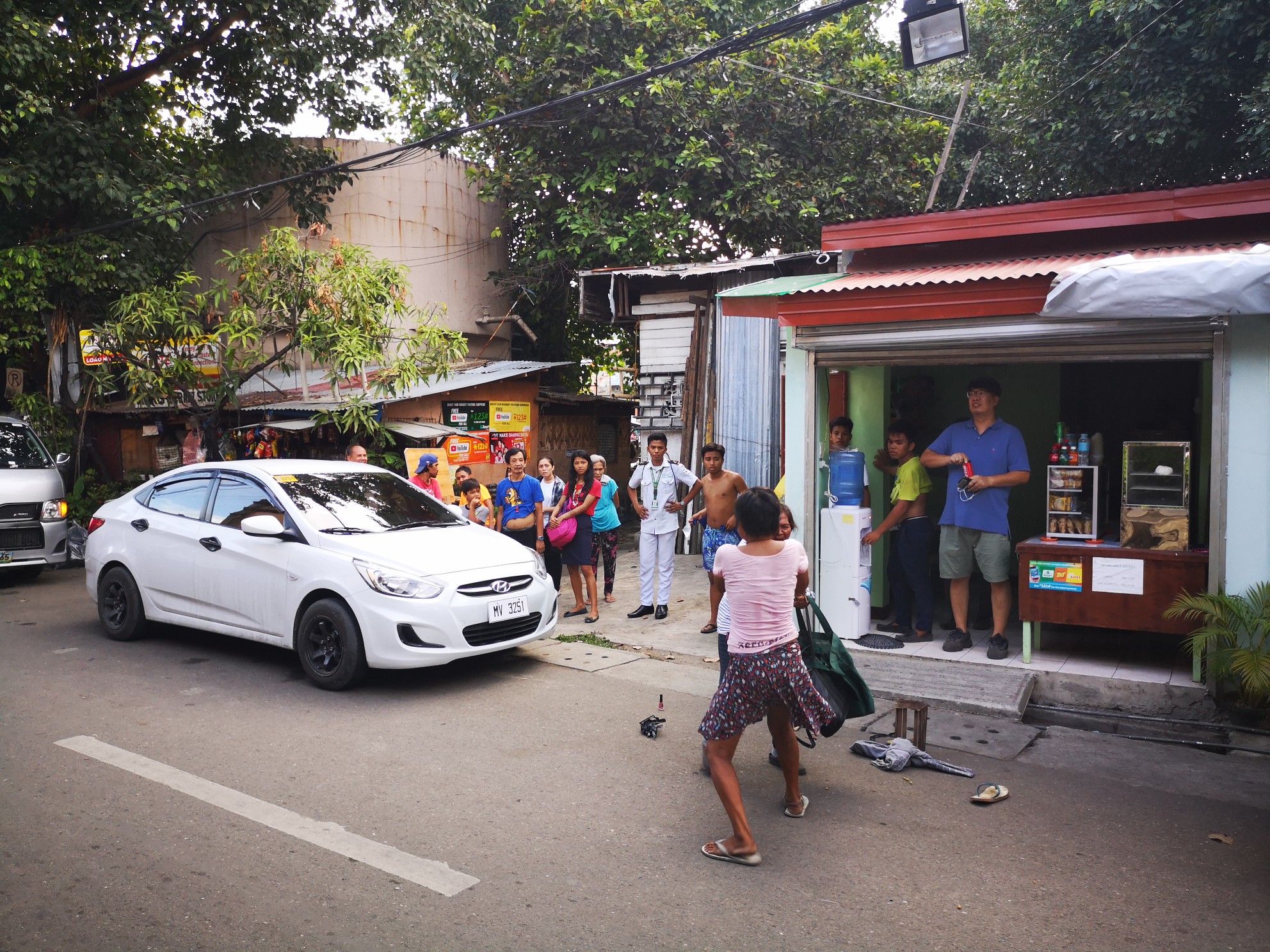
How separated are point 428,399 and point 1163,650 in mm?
10074

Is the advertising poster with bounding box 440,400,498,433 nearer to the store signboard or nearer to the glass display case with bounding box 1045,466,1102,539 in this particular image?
the glass display case with bounding box 1045,466,1102,539

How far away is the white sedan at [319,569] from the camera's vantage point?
6406mm

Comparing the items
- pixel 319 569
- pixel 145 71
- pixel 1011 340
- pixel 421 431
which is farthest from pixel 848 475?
pixel 145 71

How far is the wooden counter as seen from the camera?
6.46 meters

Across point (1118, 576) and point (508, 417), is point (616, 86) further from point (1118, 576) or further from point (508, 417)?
point (508, 417)

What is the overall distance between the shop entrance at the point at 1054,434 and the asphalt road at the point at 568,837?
1873mm

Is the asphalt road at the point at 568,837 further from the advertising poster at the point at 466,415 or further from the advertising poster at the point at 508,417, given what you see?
the advertising poster at the point at 508,417

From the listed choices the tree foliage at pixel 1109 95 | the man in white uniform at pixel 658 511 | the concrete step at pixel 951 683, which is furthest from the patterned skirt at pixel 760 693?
the tree foliage at pixel 1109 95

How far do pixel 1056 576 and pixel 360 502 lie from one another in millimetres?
5248

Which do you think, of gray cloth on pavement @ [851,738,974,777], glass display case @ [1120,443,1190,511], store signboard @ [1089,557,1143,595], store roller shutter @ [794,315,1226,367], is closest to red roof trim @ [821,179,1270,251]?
store roller shutter @ [794,315,1226,367]

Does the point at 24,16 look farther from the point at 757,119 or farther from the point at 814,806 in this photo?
the point at 814,806

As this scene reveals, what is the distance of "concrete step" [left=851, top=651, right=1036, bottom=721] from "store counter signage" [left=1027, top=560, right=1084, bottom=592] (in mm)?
648

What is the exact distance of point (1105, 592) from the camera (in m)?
6.69

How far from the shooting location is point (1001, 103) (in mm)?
16594
